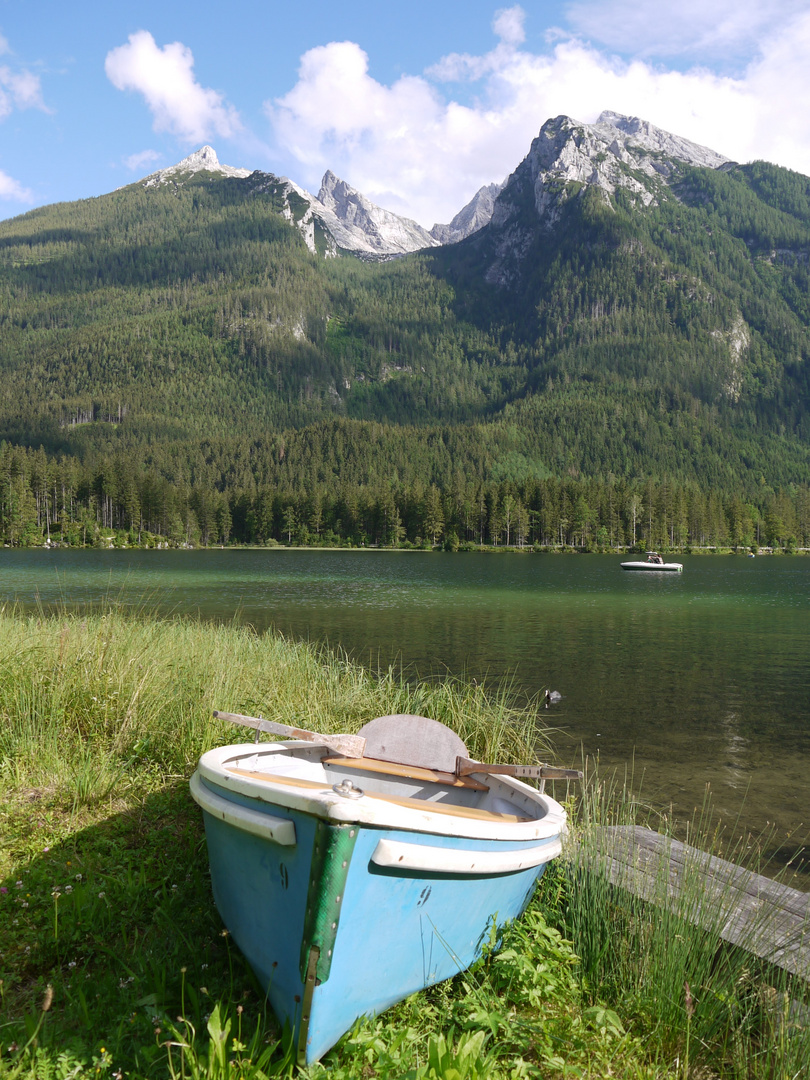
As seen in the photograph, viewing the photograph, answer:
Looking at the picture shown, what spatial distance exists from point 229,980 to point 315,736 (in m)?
2.58

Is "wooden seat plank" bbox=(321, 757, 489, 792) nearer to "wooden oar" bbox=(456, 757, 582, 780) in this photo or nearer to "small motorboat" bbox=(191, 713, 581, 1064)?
"wooden oar" bbox=(456, 757, 582, 780)

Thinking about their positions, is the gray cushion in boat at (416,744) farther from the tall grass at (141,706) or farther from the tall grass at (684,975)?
the tall grass at (141,706)

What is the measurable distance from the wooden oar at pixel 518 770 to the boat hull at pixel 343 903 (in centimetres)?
149

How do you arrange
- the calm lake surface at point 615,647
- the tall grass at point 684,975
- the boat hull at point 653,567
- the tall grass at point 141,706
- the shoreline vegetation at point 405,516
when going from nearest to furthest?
the tall grass at point 684,975 < the tall grass at point 141,706 < the calm lake surface at point 615,647 < the boat hull at point 653,567 < the shoreline vegetation at point 405,516

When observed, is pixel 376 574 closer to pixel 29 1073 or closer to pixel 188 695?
pixel 188 695

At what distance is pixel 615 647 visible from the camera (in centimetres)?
2684

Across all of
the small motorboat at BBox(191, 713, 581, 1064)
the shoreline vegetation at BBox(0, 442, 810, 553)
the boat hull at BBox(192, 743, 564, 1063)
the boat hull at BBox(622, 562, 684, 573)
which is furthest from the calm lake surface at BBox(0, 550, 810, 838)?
the shoreline vegetation at BBox(0, 442, 810, 553)

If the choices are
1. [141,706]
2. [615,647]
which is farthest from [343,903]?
[615,647]

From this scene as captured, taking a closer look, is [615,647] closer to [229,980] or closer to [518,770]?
[518,770]

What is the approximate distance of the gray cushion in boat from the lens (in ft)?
23.2

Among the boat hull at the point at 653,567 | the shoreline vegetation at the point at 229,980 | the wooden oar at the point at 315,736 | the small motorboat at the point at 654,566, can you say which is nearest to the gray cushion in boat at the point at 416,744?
the wooden oar at the point at 315,736

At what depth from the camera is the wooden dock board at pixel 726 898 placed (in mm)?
4992

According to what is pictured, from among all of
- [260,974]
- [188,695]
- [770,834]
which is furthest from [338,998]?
[770,834]

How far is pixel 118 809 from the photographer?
687cm
